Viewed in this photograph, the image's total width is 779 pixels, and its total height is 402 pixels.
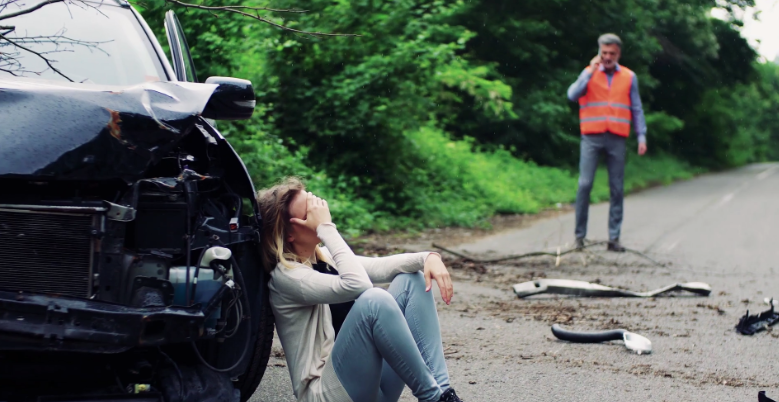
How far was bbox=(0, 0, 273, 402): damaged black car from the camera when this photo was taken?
2.94 meters

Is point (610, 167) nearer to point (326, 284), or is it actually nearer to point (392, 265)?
point (392, 265)

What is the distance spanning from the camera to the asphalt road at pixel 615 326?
174 inches

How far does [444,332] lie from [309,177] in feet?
18.6

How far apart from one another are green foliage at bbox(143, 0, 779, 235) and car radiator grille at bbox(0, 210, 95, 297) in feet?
9.56

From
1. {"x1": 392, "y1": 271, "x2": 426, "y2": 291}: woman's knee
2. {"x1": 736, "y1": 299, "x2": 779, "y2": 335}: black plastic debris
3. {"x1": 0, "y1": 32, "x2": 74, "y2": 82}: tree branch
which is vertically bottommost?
{"x1": 736, "y1": 299, "x2": 779, "y2": 335}: black plastic debris

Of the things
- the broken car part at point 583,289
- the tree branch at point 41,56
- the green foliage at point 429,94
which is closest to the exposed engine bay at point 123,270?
the tree branch at point 41,56

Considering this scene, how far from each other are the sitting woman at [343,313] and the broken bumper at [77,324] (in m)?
0.71

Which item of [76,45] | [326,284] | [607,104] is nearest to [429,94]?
[607,104]

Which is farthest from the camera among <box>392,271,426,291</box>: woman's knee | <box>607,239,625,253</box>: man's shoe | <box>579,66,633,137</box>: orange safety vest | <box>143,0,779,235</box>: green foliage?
<box>143,0,779,235</box>: green foliage

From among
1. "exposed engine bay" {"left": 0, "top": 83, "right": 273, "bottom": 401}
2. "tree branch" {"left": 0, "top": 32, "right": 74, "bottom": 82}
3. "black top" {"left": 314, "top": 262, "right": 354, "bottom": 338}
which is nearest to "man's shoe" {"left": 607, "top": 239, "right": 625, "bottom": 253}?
"black top" {"left": 314, "top": 262, "right": 354, "bottom": 338}

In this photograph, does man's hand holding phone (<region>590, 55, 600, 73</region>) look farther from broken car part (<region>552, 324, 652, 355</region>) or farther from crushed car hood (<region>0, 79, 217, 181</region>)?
crushed car hood (<region>0, 79, 217, 181</region>)

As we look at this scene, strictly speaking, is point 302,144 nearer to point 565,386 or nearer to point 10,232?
point 565,386

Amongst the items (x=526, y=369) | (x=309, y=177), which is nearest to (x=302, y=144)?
(x=309, y=177)

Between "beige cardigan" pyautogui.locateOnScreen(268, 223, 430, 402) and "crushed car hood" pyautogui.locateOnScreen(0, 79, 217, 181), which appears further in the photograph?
"beige cardigan" pyautogui.locateOnScreen(268, 223, 430, 402)
